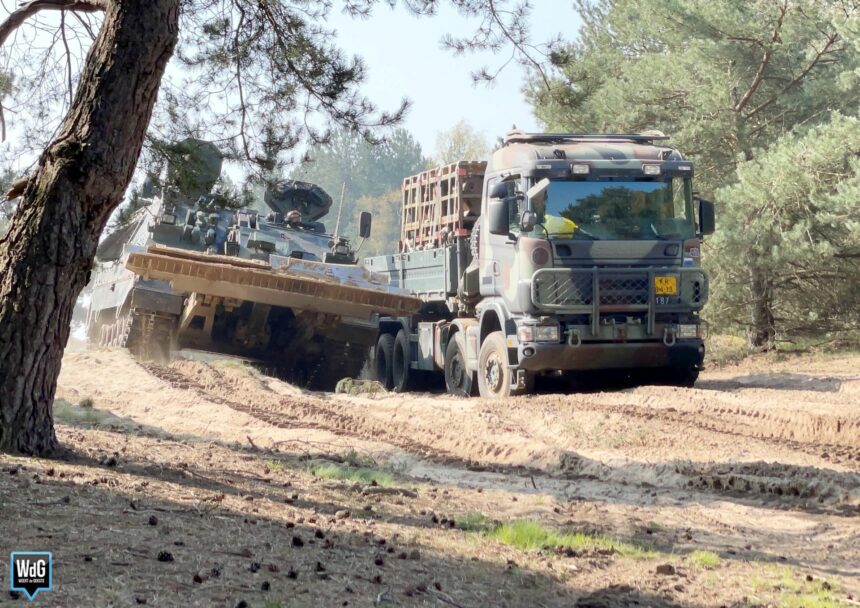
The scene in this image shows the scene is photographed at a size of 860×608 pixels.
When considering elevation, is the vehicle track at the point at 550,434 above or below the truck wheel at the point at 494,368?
below

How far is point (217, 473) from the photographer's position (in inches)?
271

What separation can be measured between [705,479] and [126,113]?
15.9ft

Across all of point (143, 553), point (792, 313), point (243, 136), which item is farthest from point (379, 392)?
point (143, 553)

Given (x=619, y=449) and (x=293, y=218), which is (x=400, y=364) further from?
(x=619, y=449)

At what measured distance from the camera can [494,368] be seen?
13.7 m

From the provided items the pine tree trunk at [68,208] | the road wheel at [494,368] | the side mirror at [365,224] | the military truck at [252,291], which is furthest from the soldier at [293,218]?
the pine tree trunk at [68,208]

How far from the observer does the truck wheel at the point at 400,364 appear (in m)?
17.3

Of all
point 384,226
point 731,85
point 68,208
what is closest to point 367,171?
point 384,226

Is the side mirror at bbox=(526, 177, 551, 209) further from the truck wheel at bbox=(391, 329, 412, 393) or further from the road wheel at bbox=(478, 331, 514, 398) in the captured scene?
the truck wheel at bbox=(391, 329, 412, 393)

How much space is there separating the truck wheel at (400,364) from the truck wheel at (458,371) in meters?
1.65

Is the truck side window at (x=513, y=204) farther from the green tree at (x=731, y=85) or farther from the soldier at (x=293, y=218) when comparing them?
the green tree at (x=731, y=85)

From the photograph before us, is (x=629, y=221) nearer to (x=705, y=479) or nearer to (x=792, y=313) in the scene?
(x=705, y=479)

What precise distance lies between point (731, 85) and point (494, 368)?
392 inches

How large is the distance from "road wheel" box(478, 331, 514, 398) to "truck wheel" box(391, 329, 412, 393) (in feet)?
10.5
